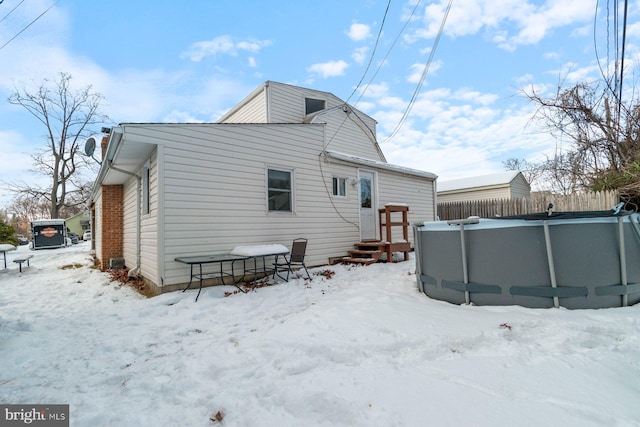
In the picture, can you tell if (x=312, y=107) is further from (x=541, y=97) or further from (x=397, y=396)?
(x=397, y=396)

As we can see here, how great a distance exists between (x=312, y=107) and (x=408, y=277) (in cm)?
760

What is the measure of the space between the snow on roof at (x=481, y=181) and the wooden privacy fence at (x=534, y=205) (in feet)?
18.4

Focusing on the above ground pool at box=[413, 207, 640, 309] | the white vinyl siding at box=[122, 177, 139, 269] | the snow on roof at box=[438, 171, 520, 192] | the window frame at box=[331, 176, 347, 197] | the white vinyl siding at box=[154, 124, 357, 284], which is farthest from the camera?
the snow on roof at box=[438, 171, 520, 192]

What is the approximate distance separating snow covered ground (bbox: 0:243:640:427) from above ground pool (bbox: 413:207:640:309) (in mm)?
220

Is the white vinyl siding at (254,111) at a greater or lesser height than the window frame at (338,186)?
greater

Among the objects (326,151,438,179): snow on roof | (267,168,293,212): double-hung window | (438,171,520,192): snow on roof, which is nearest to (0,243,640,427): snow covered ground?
(267,168,293,212): double-hung window

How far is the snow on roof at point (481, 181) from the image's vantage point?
1947 centimetres

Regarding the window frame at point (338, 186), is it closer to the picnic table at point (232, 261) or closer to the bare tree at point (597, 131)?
the picnic table at point (232, 261)

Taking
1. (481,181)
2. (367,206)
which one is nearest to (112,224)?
(367,206)

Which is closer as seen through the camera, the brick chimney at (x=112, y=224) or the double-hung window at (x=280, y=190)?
the double-hung window at (x=280, y=190)

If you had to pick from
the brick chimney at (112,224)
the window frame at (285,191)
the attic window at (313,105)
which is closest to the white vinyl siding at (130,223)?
the brick chimney at (112,224)

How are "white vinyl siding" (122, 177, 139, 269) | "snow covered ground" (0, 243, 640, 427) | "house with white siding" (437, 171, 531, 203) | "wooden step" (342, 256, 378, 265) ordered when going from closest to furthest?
"snow covered ground" (0, 243, 640, 427), "wooden step" (342, 256, 378, 265), "white vinyl siding" (122, 177, 139, 269), "house with white siding" (437, 171, 531, 203)

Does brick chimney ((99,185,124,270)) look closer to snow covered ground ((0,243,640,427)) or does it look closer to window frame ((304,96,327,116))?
snow covered ground ((0,243,640,427))

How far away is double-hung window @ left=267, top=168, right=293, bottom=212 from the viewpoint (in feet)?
23.2
